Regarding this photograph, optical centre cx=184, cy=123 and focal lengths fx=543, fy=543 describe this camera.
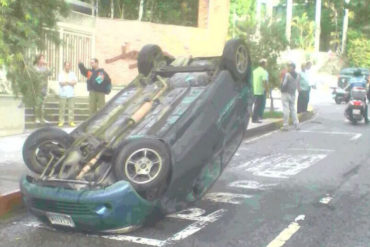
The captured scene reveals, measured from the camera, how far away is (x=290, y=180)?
795 cm

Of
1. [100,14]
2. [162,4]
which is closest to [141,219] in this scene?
[100,14]

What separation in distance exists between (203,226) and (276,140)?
7253mm

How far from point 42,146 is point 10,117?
595 cm

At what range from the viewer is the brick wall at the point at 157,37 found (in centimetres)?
2039

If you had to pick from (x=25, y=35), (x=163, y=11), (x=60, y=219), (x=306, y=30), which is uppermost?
(x=306, y=30)

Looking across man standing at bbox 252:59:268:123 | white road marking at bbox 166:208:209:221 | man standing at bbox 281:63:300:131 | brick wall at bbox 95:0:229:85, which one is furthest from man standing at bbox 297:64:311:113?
white road marking at bbox 166:208:209:221

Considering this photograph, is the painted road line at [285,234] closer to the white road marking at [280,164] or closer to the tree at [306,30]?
the white road marking at [280,164]

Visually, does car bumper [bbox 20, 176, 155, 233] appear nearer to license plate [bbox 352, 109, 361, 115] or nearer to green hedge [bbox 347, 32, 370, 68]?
license plate [bbox 352, 109, 361, 115]

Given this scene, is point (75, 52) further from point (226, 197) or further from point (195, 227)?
point (195, 227)

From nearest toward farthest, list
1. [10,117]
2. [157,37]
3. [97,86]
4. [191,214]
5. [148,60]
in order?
[191,214], [148,60], [10,117], [97,86], [157,37]

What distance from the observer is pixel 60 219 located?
16.9 feet

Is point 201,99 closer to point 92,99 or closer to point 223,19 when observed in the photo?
point 92,99

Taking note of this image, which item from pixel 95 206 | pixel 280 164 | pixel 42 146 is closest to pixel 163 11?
pixel 280 164

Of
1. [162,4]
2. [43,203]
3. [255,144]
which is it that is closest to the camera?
[43,203]
